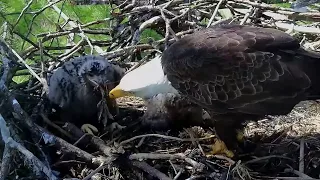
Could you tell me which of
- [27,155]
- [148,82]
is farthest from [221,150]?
[27,155]

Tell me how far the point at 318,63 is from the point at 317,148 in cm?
53

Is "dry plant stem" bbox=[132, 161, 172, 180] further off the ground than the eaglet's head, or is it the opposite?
the eaglet's head

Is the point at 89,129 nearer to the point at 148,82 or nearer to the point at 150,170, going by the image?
the point at 148,82

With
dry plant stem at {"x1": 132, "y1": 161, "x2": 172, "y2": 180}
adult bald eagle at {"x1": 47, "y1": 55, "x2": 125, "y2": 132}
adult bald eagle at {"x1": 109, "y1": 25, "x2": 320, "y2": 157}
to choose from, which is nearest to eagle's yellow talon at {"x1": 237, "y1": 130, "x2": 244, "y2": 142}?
adult bald eagle at {"x1": 109, "y1": 25, "x2": 320, "y2": 157}

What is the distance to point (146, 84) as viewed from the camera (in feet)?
13.3

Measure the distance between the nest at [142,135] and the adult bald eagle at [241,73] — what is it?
11.6 inches

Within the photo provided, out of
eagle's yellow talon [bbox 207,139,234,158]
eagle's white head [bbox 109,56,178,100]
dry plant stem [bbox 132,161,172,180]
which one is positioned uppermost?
eagle's white head [bbox 109,56,178,100]

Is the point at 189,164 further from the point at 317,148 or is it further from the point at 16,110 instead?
the point at 16,110

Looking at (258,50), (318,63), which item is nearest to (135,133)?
(258,50)

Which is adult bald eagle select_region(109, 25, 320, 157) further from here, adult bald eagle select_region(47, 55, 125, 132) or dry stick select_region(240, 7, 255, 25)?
dry stick select_region(240, 7, 255, 25)

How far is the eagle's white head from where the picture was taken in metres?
4.04

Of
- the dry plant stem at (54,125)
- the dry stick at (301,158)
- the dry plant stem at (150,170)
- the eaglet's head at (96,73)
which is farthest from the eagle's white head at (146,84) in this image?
the dry stick at (301,158)

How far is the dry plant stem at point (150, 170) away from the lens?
10.9 ft

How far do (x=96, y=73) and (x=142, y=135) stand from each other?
2.02ft
